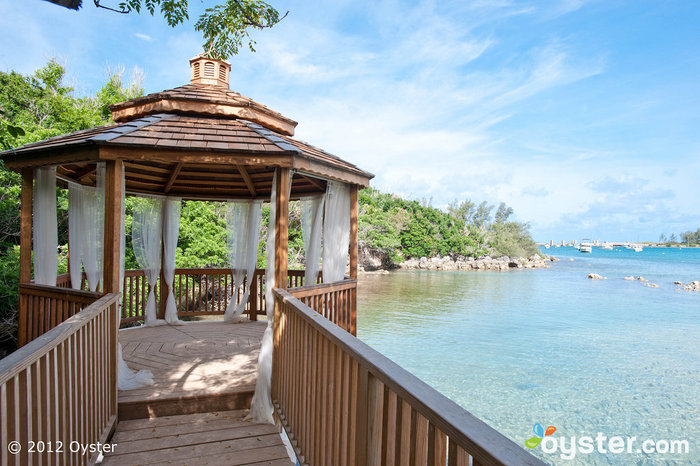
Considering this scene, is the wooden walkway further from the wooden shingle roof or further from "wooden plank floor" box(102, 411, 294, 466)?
the wooden shingle roof

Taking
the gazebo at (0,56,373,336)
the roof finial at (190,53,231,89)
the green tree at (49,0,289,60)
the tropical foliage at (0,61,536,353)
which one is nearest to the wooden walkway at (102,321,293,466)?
the gazebo at (0,56,373,336)

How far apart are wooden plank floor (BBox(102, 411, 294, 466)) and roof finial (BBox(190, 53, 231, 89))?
536 cm

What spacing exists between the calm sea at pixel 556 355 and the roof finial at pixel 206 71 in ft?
27.0

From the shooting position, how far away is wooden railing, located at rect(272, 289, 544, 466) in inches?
38.6

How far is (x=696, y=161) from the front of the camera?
55.6 meters

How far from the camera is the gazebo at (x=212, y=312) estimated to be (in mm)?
1479

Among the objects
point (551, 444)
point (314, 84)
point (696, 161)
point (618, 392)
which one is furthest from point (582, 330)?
point (696, 161)

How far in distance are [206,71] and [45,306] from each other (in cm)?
438

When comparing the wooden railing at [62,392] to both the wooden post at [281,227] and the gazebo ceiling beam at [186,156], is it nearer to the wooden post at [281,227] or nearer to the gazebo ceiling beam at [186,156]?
the gazebo ceiling beam at [186,156]

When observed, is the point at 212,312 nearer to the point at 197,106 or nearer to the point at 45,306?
the point at 45,306

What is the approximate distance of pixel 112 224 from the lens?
3.75m

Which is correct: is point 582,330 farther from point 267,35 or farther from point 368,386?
point 368,386

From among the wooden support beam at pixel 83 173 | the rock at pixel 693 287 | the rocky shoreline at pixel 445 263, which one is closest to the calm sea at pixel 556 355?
the rock at pixel 693 287

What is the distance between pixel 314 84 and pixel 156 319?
96.2 ft
